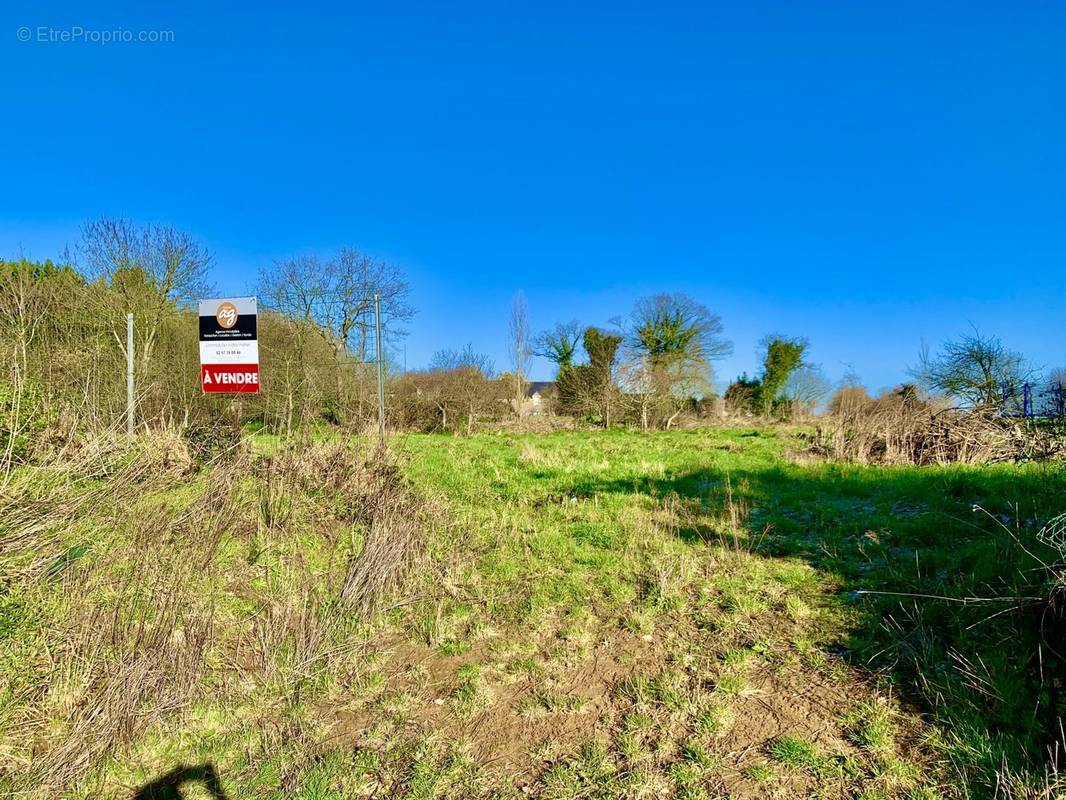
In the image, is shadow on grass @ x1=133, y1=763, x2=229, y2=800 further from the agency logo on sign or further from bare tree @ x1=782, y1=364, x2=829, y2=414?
bare tree @ x1=782, y1=364, x2=829, y2=414

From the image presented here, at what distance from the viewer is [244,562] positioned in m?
4.89

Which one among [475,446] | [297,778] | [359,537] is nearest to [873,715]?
[297,778]

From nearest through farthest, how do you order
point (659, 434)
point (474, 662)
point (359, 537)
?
point (474, 662)
point (359, 537)
point (659, 434)

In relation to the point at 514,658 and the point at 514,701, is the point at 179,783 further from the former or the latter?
the point at 514,658

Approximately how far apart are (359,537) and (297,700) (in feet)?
8.47

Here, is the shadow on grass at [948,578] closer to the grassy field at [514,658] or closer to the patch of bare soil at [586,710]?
the grassy field at [514,658]

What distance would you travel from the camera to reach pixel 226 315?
885cm

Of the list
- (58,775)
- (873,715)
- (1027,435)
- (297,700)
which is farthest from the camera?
(1027,435)

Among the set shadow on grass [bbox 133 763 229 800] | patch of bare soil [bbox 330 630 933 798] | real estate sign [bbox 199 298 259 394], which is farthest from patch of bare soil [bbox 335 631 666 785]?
real estate sign [bbox 199 298 259 394]

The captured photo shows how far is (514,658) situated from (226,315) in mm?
7916

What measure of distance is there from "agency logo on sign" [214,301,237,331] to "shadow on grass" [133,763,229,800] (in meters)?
7.62

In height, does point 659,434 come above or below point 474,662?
above

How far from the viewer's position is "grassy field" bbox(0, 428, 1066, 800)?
8.16 feet

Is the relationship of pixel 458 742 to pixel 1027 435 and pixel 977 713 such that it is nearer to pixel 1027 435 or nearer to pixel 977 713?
pixel 977 713
